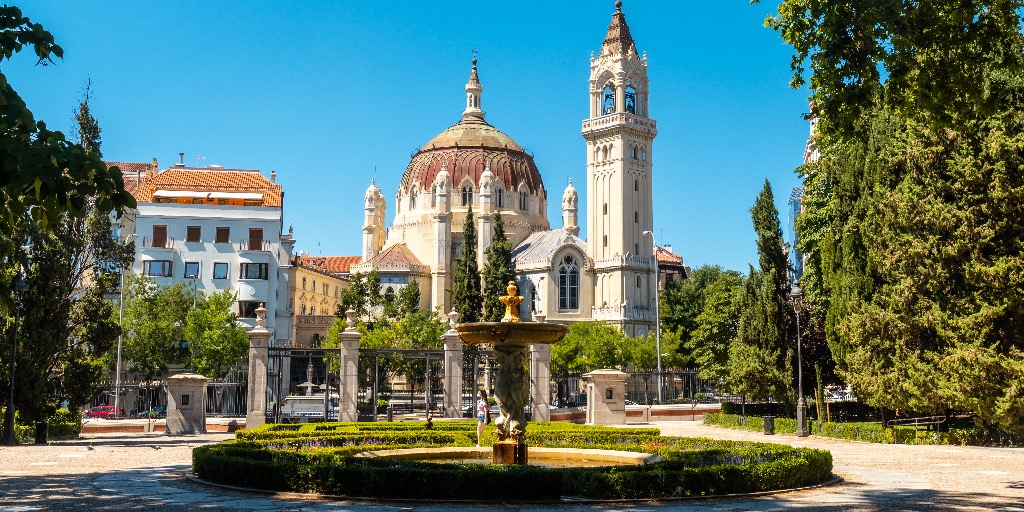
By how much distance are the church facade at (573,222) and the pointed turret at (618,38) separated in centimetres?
10

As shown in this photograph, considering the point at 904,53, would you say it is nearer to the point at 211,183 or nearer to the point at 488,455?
the point at 488,455

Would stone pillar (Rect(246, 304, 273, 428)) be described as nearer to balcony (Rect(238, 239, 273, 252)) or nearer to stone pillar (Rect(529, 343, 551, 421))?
stone pillar (Rect(529, 343, 551, 421))

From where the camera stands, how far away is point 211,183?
205ft

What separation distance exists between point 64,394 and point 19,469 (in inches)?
362

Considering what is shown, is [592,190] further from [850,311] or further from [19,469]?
[19,469]

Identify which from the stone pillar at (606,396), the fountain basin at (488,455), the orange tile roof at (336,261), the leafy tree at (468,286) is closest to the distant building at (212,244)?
the leafy tree at (468,286)

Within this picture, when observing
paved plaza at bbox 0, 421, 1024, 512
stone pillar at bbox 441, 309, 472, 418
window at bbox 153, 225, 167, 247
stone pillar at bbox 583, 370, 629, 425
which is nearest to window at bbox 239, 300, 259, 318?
window at bbox 153, 225, 167, 247

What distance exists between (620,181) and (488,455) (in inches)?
2616

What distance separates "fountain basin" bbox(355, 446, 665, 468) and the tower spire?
290ft

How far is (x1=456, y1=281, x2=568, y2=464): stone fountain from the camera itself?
16609mm

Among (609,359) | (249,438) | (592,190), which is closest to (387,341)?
(609,359)

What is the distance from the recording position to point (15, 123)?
873 centimetres

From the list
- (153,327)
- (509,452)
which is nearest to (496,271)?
(153,327)

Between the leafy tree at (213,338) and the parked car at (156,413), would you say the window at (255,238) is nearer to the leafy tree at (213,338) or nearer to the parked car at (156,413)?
the leafy tree at (213,338)
